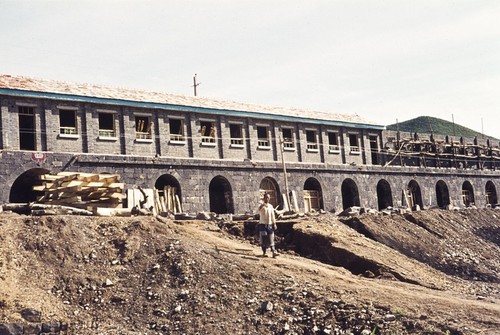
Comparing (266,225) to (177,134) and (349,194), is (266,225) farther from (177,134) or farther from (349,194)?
(349,194)

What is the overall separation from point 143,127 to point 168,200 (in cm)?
370

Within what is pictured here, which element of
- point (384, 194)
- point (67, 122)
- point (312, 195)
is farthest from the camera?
point (384, 194)

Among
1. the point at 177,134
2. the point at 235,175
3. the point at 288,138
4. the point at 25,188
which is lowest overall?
the point at 25,188

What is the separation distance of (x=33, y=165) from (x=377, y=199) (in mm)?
18104

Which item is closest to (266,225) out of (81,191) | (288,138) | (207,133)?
(81,191)

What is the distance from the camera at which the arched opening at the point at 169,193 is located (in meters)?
25.0

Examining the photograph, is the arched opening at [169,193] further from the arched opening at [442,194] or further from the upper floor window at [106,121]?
the arched opening at [442,194]

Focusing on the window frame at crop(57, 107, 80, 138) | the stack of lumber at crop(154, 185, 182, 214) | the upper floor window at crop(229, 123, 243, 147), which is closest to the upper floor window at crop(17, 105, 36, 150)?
the window frame at crop(57, 107, 80, 138)

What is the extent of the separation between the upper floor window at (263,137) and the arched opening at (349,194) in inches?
195

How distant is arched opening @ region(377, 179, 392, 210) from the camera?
3388 centimetres

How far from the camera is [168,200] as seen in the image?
25141 millimetres

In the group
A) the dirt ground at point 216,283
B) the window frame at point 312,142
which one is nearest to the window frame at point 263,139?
the window frame at point 312,142

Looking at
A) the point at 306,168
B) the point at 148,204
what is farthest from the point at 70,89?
the point at 306,168

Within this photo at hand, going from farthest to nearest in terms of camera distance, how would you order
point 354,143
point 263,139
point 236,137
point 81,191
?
A: point 354,143
point 263,139
point 236,137
point 81,191
